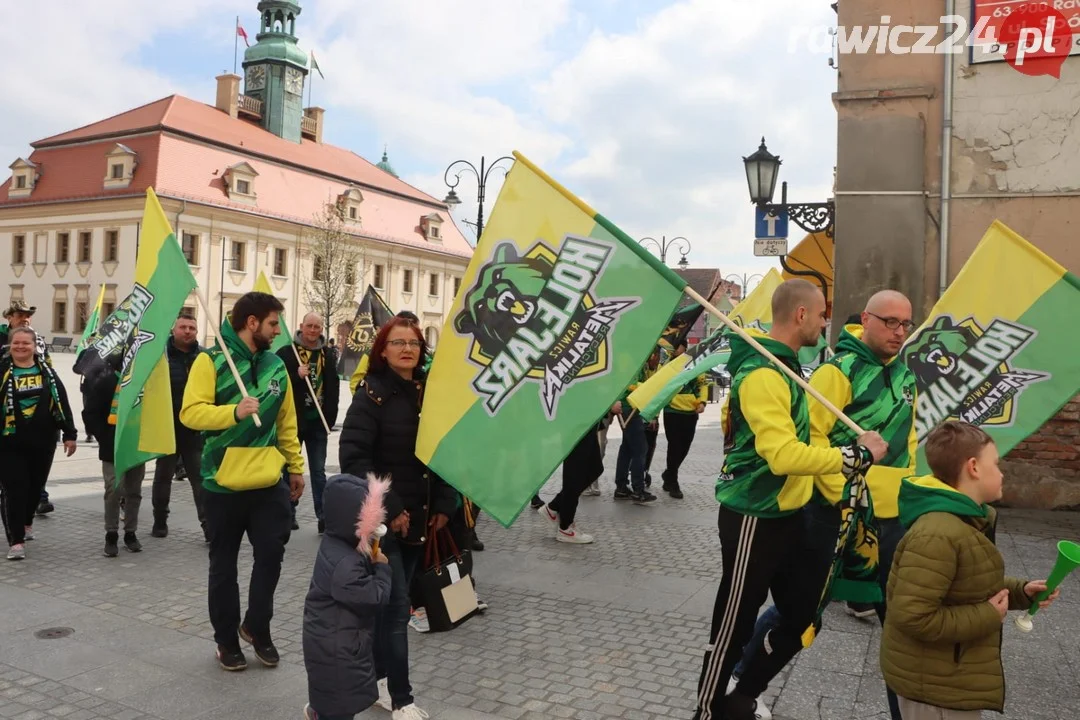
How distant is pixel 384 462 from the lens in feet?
14.6

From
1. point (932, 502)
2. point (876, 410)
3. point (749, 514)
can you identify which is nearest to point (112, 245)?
point (876, 410)

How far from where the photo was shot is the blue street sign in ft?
40.6

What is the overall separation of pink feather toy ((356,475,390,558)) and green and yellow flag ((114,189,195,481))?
2.68 metres

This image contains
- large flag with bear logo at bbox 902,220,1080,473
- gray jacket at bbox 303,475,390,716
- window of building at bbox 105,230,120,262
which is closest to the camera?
gray jacket at bbox 303,475,390,716

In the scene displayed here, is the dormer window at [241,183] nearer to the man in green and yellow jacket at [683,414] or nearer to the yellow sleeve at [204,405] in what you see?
the man in green and yellow jacket at [683,414]

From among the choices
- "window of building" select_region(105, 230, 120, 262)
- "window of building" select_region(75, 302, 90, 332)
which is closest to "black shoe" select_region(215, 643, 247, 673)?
"window of building" select_region(105, 230, 120, 262)

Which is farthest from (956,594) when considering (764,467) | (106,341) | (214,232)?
(214,232)

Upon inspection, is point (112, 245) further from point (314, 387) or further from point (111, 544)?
point (111, 544)

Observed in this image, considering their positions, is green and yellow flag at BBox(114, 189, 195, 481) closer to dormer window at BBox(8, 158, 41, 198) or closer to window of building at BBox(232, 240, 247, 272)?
window of building at BBox(232, 240, 247, 272)

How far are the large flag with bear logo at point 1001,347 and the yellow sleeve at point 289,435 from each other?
3.63 meters

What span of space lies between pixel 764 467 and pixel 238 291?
2142 inches

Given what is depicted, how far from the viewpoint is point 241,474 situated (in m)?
4.80

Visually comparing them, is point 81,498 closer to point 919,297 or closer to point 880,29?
point 919,297

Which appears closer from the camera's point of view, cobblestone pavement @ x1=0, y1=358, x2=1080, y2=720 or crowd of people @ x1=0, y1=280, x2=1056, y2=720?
crowd of people @ x1=0, y1=280, x2=1056, y2=720
